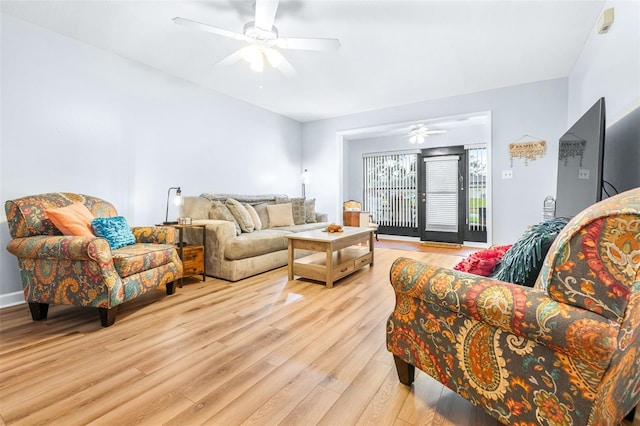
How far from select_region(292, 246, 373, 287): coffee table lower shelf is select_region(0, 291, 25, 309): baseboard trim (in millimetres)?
2479

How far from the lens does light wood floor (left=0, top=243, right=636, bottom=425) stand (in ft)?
4.07

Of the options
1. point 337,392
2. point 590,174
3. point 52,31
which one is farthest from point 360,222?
point 52,31

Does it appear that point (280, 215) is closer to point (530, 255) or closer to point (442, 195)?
point (442, 195)

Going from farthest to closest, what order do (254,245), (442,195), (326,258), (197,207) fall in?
1. (442,195)
2. (197,207)
3. (254,245)
4. (326,258)

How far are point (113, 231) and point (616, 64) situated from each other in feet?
13.4

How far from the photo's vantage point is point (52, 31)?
9.00ft

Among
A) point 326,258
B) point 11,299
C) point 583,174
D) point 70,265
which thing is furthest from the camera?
point 326,258

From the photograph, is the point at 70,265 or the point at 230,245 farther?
the point at 230,245

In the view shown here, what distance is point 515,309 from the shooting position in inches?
35.0

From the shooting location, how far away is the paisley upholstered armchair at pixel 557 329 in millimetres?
740

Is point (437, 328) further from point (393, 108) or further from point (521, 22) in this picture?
point (393, 108)

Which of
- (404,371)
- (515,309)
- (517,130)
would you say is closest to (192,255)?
(404,371)

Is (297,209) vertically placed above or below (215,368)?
above

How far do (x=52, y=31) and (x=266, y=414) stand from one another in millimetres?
3765
